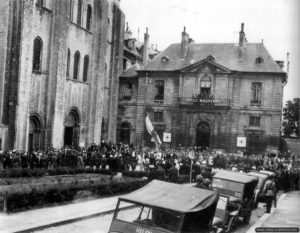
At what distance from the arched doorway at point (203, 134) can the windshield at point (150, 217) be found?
133 feet

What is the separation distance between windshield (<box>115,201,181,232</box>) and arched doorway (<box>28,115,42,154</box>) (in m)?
23.5

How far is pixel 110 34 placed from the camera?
4397 centimetres

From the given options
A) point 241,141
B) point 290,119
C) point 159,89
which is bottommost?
point 241,141


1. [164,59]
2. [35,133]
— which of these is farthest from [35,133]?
[164,59]

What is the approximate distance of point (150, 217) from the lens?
8.80 m

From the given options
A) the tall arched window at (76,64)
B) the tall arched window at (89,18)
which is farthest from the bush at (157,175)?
the tall arched window at (89,18)

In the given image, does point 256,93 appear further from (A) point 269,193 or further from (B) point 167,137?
(A) point 269,193

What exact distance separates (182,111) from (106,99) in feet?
33.0

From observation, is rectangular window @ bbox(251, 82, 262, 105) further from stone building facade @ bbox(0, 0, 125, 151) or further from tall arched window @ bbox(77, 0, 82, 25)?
tall arched window @ bbox(77, 0, 82, 25)

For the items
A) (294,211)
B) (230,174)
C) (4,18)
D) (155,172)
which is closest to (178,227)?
(230,174)

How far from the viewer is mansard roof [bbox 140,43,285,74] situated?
48.5 metres

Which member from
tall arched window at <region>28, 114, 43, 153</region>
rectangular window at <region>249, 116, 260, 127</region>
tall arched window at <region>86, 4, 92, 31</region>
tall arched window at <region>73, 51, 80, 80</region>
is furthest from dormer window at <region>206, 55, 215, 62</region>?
tall arched window at <region>28, 114, 43, 153</region>

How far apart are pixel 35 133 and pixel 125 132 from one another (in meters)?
21.0

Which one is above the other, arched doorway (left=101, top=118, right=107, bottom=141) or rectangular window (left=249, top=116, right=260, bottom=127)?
rectangular window (left=249, top=116, right=260, bottom=127)
